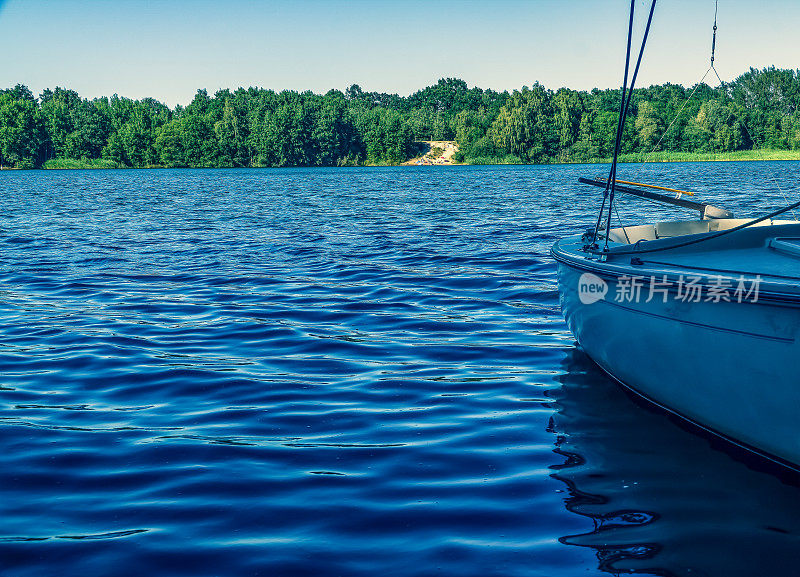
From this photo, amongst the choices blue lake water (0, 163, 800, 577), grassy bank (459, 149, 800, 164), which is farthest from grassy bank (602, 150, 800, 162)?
blue lake water (0, 163, 800, 577)

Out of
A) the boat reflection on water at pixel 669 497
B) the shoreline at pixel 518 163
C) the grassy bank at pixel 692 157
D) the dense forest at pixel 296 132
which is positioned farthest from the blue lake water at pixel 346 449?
the dense forest at pixel 296 132

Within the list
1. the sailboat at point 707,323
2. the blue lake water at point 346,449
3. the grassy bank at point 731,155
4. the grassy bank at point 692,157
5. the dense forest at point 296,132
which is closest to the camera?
the blue lake water at point 346,449

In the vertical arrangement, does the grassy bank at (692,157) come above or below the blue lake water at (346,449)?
above

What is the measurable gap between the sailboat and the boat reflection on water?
0.58 feet

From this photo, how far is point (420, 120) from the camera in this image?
123 m

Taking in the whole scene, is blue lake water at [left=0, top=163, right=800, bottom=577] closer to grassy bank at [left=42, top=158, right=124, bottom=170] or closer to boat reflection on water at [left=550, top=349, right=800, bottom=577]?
boat reflection on water at [left=550, top=349, right=800, bottom=577]

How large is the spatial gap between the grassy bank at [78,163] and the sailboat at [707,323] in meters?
117

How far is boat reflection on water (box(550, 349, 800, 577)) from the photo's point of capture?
12.7 ft

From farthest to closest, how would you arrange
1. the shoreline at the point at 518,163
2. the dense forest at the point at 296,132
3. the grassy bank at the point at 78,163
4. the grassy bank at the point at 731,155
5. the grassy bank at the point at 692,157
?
the grassy bank at the point at 78,163 < the dense forest at the point at 296,132 < the shoreline at the point at 518,163 < the grassy bank at the point at 692,157 < the grassy bank at the point at 731,155

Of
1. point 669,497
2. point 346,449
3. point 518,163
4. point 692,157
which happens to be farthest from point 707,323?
point 518,163

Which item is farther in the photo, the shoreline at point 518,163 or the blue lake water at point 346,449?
the shoreline at point 518,163

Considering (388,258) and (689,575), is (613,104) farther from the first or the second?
(689,575)

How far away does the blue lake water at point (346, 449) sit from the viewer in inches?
157

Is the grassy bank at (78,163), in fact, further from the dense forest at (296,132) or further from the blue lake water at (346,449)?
the blue lake water at (346,449)
